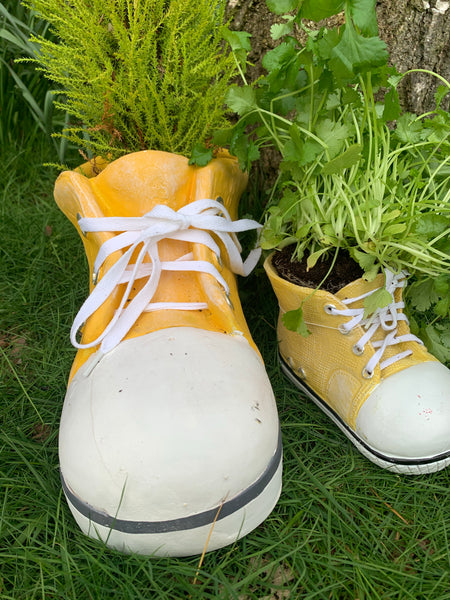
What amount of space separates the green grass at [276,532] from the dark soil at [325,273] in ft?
0.84

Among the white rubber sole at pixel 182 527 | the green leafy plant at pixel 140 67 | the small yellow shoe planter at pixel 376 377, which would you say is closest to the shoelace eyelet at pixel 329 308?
the small yellow shoe planter at pixel 376 377

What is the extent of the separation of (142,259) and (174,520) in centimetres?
48

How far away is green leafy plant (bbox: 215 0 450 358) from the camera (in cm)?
98

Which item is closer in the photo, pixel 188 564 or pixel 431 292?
pixel 188 564

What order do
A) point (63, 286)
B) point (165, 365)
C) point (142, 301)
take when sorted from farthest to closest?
1. point (63, 286)
2. point (142, 301)
3. point (165, 365)

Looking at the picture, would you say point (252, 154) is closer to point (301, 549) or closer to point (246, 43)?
point (246, 43)

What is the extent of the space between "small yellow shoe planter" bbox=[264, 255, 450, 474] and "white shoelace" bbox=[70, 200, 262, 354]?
0.19 m

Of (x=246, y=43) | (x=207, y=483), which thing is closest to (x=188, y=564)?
(x=207, y=483)

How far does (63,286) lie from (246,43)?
0.93 meters

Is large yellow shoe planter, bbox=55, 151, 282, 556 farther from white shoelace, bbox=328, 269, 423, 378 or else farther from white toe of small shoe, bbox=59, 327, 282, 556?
white shoelace, bbox=328, 269, 423, 378

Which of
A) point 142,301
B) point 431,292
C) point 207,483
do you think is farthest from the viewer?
point 431,292

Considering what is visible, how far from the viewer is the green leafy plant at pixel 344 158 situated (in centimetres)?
98

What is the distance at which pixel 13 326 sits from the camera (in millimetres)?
1545

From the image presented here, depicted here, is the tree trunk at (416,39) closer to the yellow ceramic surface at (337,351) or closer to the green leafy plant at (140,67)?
the green leafy plant at (140,67)
